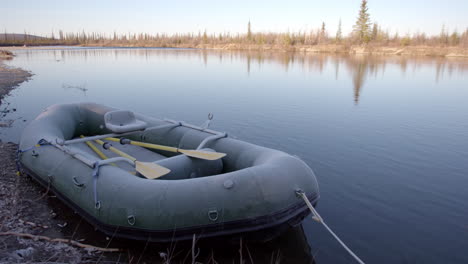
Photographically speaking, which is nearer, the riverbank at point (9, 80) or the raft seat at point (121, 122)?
the raft seat at point (121, 122)

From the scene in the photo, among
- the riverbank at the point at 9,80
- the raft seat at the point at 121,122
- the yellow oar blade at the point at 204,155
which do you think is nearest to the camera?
the yellow oar blade at the point at 204,155

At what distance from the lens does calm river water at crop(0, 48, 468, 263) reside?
4.28m

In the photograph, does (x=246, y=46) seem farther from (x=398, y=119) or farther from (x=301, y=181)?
(x=301, y=181)

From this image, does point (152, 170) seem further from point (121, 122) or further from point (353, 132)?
point (353, 132)

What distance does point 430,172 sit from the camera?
617 cm

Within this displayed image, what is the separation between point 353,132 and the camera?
8.72 metres

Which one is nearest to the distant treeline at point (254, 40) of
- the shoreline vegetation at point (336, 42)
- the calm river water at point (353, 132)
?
the shoreline vegetation at point (336, 42)

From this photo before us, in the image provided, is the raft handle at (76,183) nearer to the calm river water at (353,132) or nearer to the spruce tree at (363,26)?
the calm river water at (353,132)

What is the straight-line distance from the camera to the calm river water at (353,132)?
4.28m

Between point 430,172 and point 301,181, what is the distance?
3919mm

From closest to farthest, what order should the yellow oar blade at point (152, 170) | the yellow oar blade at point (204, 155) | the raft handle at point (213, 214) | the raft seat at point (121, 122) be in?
the raft handle at point (213, 214)
the yellow oar blade at point (152, 170)
the yellow oar blade at point (204, 155)
the raft seat at point (121, 122)

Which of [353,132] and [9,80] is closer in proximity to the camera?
[353,132]

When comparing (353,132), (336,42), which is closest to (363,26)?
(336,42)

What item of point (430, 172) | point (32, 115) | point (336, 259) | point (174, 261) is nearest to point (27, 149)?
point (174, 261)
